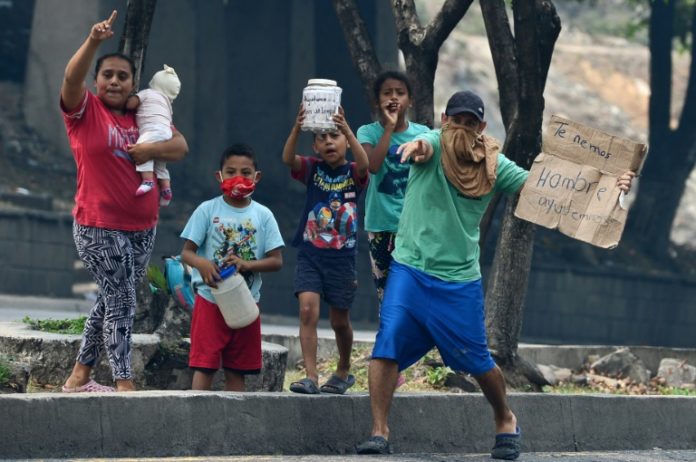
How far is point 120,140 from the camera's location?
750cm

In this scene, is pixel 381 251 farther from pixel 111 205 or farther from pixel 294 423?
pixel 111 205

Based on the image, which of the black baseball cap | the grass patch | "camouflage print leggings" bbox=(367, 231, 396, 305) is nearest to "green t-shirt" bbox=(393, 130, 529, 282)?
the black baseball cap

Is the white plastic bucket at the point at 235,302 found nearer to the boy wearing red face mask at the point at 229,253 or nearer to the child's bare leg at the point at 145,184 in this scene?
the boy wearing red face mask at the point at 229,253

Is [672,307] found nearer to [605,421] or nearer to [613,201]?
[605,421]

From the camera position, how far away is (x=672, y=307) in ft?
73.8

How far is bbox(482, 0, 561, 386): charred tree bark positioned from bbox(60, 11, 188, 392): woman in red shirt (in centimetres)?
350

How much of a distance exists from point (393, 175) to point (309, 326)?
904 mm

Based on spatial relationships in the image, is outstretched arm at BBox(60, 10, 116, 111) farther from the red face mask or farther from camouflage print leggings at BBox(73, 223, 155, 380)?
the red face mask

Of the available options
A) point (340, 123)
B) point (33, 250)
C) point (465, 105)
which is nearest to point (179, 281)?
point (340, 123)

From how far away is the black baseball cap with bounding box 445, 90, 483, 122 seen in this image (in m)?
7.51

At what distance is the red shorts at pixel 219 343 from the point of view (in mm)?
7875

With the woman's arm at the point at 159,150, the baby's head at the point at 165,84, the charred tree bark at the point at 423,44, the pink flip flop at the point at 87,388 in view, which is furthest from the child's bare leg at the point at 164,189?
the charred tree bark at the point at 423,44

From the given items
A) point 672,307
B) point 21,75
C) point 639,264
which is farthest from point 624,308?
point 21,75

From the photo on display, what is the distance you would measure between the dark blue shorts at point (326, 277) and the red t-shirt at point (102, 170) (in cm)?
98
